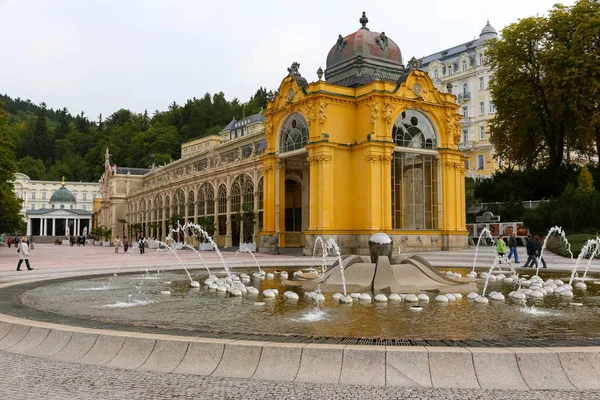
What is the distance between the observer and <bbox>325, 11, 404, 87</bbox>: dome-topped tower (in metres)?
39.9

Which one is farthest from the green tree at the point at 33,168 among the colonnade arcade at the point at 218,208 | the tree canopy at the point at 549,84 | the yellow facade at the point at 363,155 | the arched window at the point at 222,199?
the tree canopy at the point at 549,84

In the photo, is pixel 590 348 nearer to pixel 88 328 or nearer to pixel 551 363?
pixel 551 363

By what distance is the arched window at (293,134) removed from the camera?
39188 mm

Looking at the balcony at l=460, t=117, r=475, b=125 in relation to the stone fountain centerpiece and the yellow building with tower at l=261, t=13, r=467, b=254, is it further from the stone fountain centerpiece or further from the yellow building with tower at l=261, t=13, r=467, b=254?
the stone fountain centerpiece

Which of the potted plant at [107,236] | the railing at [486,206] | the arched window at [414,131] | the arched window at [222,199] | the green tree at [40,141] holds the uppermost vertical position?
the green tree at [40,141]

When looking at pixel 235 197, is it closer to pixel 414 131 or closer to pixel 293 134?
pixel 293 134

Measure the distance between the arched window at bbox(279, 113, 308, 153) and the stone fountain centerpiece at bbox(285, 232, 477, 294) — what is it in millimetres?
25107

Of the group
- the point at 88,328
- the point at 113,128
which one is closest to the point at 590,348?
the point at 88,328

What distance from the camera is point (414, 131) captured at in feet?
128

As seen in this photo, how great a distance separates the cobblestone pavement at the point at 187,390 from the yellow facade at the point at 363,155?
29765 millimetres

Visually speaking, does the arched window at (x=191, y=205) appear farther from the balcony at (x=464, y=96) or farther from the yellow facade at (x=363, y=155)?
the balcony at (x=464, y=96)

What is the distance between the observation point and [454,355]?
20.4 ft

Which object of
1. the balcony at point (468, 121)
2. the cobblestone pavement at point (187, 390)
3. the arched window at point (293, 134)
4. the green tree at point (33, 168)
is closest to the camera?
the cobblestone pavement at point (187, 390)

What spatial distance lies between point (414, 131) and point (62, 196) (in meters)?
128
